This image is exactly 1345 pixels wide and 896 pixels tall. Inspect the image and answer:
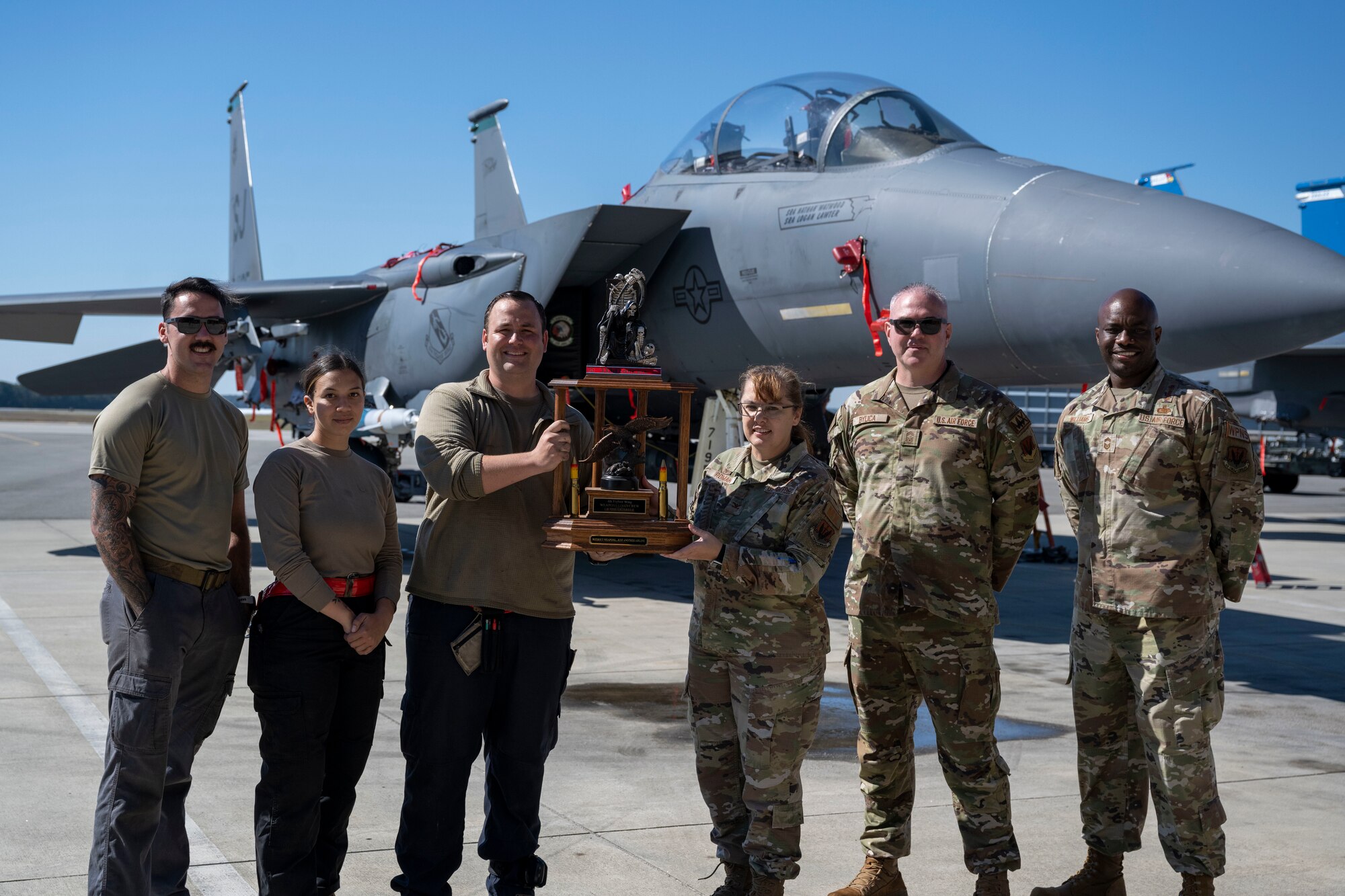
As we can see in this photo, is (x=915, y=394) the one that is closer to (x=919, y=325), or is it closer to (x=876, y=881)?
(x=919, y=325)

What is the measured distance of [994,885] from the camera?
3.50 meters

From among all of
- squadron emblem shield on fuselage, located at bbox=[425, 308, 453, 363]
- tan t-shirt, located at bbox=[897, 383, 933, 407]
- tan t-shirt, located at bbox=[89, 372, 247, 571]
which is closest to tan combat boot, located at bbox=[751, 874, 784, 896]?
tan t-shirt, located at bbox=[897, 383, 933, 407]

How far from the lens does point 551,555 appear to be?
3537 mm

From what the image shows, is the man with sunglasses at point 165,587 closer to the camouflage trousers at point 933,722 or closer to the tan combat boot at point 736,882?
the tan combat boot at point 736,882

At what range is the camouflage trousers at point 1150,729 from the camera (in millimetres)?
3514

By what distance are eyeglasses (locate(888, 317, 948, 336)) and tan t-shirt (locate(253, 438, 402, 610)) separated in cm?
171

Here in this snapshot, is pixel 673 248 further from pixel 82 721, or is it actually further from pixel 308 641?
pixel 308 641

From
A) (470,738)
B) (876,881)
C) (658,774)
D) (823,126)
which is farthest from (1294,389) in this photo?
(470,738)

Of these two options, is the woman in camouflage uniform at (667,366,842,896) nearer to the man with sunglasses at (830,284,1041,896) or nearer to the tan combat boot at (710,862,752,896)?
the tan combat boot at (710,862,752,896)

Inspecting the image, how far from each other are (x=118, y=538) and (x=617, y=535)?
1342 mm

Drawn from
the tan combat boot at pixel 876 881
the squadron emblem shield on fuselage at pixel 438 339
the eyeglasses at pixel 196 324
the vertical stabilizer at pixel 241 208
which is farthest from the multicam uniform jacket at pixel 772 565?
the vertical stabilizer at pixel 241 208

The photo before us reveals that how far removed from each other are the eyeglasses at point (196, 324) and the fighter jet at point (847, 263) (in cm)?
451

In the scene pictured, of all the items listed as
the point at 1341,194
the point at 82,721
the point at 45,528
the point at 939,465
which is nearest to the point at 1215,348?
the point at 939,465

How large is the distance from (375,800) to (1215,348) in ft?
15.2
